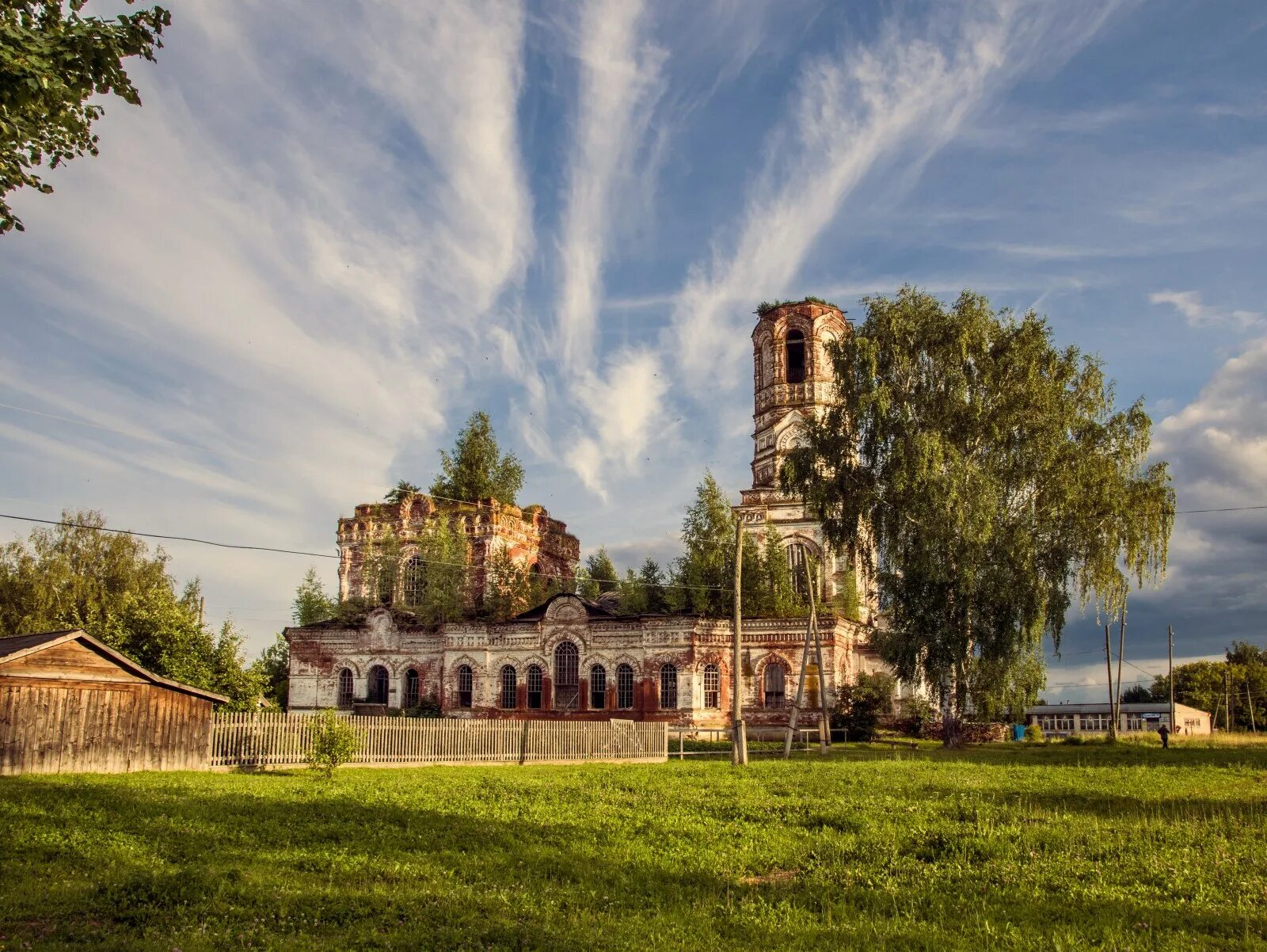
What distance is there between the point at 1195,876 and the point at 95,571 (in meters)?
50.9

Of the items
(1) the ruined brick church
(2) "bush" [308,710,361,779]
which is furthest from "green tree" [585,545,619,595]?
(2) "bush" [308,710,361,779]

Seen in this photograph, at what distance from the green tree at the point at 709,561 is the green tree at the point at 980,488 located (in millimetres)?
8687

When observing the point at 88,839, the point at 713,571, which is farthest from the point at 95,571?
the point at 88,839

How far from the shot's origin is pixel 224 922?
30.4 ft

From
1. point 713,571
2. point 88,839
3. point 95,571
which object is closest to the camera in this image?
point 88,839

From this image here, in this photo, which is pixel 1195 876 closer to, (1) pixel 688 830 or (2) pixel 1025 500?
(1) pixel 688 830

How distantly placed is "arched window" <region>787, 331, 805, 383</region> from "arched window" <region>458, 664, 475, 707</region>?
20335 mm

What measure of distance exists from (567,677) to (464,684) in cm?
482

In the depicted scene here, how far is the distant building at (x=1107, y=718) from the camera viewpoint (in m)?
77.7

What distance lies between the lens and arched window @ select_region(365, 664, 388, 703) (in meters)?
46.3

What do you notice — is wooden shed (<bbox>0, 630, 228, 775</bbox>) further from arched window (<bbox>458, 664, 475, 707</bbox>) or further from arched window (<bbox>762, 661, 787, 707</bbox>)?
arched window (<bbox>762, 661, 787, 707</bbox>)

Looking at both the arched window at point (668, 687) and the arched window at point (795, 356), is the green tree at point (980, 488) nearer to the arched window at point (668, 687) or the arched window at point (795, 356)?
the arched window at point (668, 687)

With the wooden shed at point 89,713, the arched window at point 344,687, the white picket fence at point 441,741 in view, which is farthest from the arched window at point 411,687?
the wooden shed at point 89,713

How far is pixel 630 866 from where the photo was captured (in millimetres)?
12000
